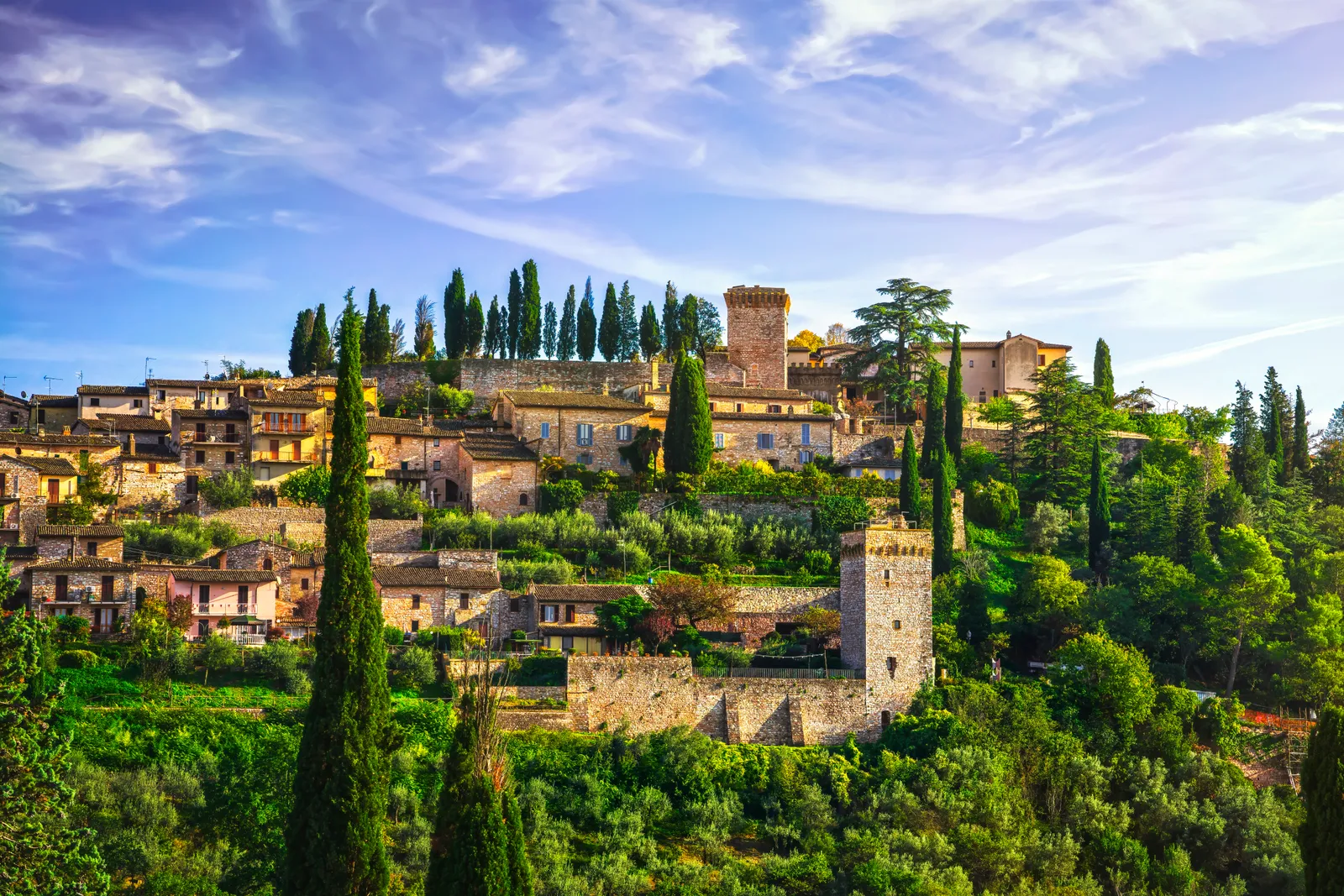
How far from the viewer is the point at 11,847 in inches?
1046

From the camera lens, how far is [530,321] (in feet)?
271

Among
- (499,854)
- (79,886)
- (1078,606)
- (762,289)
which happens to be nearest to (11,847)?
(79,886)

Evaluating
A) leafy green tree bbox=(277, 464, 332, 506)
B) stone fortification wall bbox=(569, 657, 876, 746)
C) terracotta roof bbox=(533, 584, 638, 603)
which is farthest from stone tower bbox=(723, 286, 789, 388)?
stone fortification wall bbox=(569, 657, 876, 746)

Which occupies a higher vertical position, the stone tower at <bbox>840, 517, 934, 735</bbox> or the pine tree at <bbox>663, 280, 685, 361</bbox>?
the pine tree at <bbox>663, 280, 685, 361</bbox>

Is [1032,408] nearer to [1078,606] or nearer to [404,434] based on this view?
[1078,606]

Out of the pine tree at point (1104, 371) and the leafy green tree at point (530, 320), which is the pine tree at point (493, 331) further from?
the pine tree at point (1104, 371)

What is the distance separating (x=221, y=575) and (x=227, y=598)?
77 centimetres

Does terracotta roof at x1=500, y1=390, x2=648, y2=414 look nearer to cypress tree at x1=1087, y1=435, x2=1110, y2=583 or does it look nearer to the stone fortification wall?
cypress tree at x1=1087, y1=435, x2=1110, y2=583

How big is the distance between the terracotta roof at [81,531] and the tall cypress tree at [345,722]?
2315 cm

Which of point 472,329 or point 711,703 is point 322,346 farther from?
point 711,703

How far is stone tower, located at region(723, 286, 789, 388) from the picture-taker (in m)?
80.2

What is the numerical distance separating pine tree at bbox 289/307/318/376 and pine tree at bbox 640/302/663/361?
18.3 metres

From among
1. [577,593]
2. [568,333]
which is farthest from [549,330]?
[577,593]

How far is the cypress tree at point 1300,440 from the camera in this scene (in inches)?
2749
